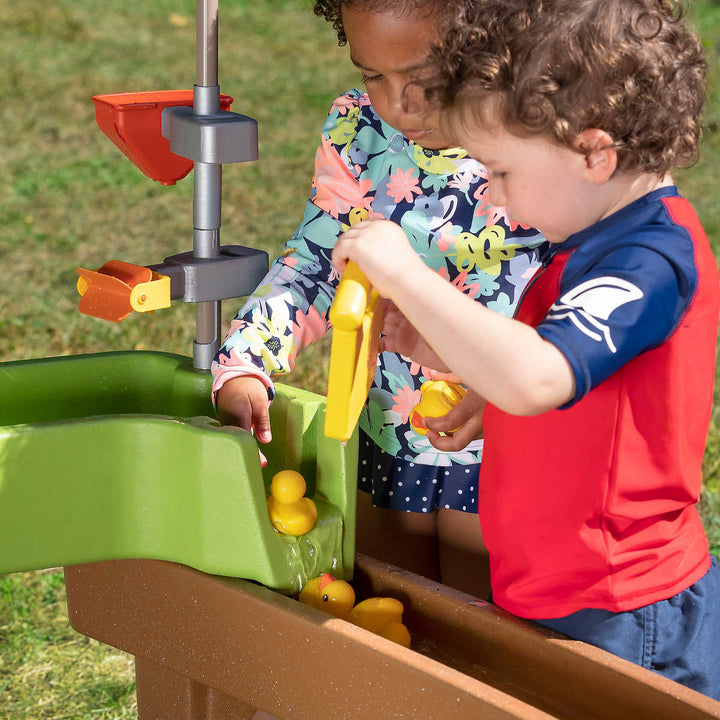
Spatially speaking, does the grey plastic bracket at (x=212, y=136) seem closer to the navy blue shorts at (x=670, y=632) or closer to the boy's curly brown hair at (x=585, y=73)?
the boy's curly brown hair at (x=585, y=73)

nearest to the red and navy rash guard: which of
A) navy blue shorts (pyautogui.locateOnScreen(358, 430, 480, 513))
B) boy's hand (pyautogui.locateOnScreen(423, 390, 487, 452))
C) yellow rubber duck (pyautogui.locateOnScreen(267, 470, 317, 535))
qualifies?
boy's hand (pyautogui.locateOnScreen(423, 390, 487, 452))

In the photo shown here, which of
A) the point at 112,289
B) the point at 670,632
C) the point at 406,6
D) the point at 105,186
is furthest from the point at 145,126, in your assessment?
the point at 105,186

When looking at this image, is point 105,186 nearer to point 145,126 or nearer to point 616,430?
point 145,126

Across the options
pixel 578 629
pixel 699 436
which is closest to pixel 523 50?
pixel 699 436

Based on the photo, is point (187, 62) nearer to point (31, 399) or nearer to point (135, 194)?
point (135, 194)

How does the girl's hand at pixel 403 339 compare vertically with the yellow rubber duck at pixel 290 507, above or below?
→ above

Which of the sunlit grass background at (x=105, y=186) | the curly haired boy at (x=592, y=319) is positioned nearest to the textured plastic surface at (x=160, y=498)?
the curly haired boy at (x=592, y=319)

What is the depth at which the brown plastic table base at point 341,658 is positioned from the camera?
1129mm

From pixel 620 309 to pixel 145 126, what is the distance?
2.30 ft

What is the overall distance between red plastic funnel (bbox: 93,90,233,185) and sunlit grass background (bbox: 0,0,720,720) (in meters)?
0.66

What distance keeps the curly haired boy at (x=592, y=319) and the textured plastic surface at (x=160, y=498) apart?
0.24 m

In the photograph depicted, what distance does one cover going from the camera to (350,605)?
1.32 m

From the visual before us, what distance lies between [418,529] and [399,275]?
684 millimetres

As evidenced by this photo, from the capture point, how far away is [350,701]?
1.20m
